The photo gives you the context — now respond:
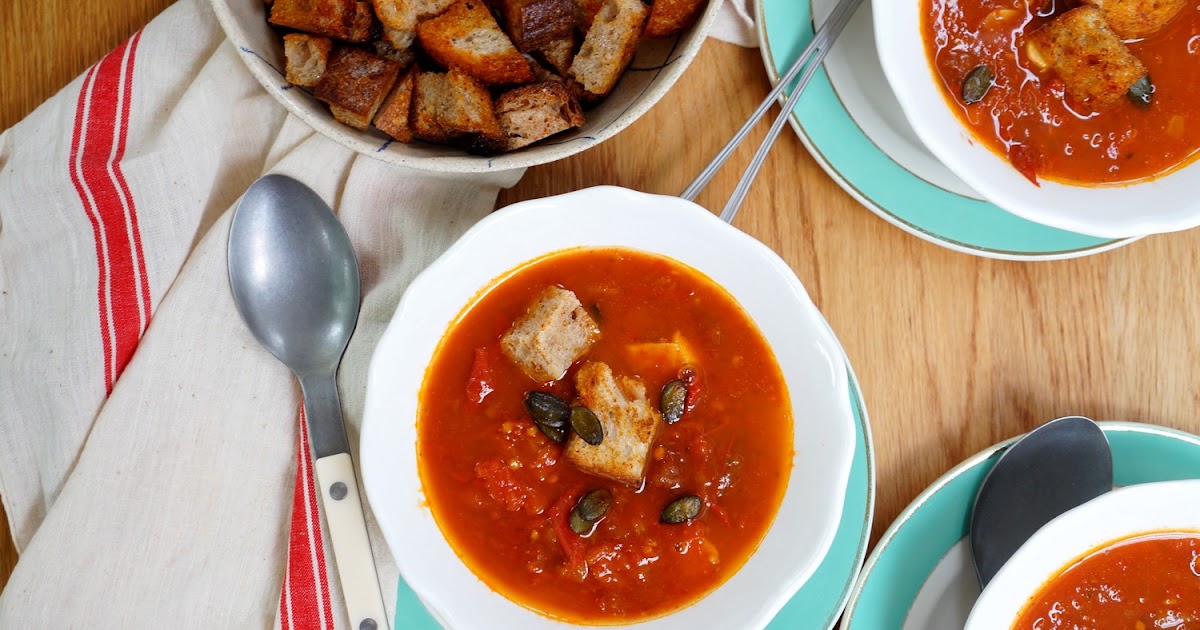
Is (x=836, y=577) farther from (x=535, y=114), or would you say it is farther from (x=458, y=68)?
(x=458, y=68)

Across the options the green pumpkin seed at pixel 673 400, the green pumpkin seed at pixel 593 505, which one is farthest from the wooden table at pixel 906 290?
the green pumpkin seed at pixel 593 505

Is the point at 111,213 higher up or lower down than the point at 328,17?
lower down

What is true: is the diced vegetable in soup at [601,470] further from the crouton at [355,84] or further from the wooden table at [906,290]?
the crouton at [355,84]

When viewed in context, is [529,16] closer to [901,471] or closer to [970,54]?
[970,54]

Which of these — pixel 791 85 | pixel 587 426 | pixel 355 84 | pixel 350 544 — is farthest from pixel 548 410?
pixel 791 85

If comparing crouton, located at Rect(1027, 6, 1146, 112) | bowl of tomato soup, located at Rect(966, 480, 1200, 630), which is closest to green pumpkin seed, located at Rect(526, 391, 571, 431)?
bowl of tomato soup, located at Rect(966, 480, 1200, 630)

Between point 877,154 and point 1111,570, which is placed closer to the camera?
point 1111,570
